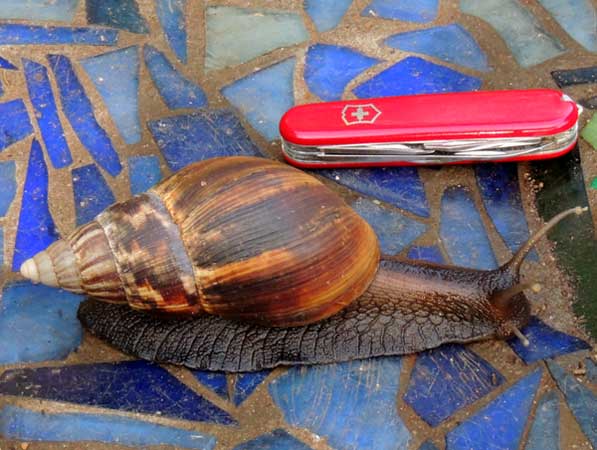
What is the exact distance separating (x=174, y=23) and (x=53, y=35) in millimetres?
424

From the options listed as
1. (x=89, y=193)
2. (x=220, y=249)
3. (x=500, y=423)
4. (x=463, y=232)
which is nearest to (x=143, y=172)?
(x=89, y=193)

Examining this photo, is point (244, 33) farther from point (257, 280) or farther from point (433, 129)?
point (257, 280)

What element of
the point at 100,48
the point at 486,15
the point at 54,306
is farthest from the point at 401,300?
the point at 100,48

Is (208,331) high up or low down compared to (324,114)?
down

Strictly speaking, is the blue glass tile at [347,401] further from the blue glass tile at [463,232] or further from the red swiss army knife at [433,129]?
the red swiss army knife at [433,129]

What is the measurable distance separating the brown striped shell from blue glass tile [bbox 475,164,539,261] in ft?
1.80

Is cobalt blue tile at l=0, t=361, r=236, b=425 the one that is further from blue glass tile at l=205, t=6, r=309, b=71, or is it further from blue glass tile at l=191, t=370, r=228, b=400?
blue glass tile at l=205, t=6, r=309, b=71

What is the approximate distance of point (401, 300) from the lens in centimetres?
226

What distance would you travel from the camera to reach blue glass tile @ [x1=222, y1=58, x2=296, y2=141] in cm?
269

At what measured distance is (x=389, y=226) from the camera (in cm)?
248

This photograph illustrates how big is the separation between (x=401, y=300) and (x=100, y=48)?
140 cm

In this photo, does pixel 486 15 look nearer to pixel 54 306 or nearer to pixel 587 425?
pixel 587 425

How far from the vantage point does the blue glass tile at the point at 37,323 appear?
2293 millimetres

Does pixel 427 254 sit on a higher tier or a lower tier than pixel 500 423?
higher
